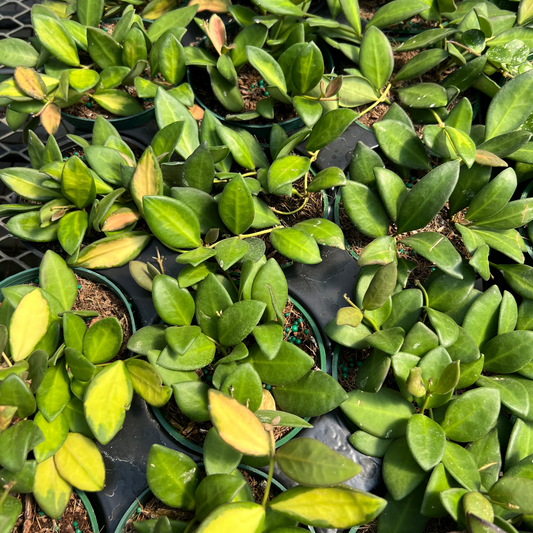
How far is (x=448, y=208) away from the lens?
3.54 feet

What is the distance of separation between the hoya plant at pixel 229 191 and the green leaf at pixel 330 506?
1.32 feet

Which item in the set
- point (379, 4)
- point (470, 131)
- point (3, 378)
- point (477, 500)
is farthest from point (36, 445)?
point (379, 4)

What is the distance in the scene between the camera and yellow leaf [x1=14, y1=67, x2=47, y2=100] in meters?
1.00

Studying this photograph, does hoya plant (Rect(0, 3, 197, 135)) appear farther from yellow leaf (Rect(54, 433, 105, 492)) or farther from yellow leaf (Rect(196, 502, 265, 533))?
yellow leaf (Rect(196, 502, 265, 533))

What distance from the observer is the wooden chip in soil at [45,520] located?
77 centimetres

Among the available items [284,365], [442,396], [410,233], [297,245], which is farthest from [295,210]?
[442,396]

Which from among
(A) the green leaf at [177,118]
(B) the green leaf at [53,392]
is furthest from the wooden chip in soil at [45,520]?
(A) the green leaf at [177,118]

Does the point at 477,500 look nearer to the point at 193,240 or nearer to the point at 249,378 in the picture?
the point at 249,378

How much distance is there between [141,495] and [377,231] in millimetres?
657

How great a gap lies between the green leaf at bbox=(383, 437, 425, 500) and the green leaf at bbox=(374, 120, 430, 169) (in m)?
0.58

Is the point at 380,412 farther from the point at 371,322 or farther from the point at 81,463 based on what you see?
the point at 81,463

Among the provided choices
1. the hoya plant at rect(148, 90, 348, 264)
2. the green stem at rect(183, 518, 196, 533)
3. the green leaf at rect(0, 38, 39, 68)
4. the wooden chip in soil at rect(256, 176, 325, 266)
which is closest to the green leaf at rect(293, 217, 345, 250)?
the hoya plant at rect(148, 90, 348, 264)

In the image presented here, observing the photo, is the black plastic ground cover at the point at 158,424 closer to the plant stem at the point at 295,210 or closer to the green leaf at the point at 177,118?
the plant stem at the point at 295,210

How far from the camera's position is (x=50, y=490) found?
2.43 feet
